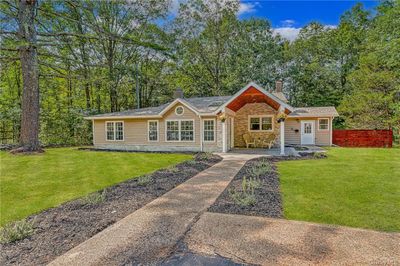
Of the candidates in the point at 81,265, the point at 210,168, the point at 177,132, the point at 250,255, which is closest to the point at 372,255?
the point at 250,255

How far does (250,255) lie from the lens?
3000 millimetres

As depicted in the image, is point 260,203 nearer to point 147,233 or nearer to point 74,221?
point 147,233

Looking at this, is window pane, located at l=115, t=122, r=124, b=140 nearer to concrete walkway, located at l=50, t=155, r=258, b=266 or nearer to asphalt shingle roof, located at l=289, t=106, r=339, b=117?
asphalt shingle roof, located at l=289, t=106, r=339, b=117

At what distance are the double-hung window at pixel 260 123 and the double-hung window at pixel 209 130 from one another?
3.17 metres

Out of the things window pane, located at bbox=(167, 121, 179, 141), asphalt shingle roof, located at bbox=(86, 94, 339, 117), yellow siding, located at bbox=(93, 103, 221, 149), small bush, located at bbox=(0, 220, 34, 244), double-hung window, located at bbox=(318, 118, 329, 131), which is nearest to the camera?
small bush, located at bbox=(0, 220, 34, 244)

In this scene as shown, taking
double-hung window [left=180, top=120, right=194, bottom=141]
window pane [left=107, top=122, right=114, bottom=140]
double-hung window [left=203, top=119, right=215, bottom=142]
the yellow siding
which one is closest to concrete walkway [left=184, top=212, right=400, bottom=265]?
double-hung window [left=203, top=119, right=215, bottom=142]

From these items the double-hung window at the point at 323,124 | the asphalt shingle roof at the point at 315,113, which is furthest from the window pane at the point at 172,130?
the double-hung window at the point at 323,124

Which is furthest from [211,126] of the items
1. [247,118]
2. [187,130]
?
[247,118]

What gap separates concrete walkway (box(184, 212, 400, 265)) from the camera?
2.91m

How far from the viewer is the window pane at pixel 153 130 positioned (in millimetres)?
15719

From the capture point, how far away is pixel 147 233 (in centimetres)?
364

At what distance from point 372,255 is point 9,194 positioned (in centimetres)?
691

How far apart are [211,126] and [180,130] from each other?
1955 millimetres

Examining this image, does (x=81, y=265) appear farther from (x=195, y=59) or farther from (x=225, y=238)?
(x=195, y=59)
